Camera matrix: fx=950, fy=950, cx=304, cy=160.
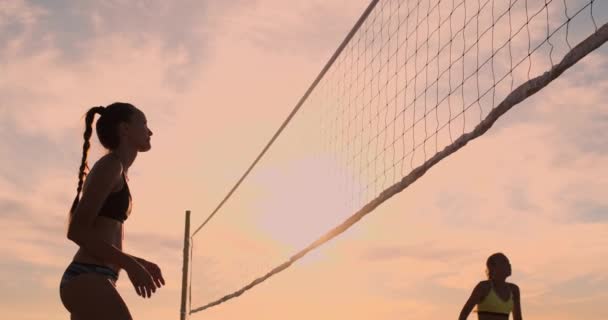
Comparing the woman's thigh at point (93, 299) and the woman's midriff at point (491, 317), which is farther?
the woman's midriff at point (491, 317)

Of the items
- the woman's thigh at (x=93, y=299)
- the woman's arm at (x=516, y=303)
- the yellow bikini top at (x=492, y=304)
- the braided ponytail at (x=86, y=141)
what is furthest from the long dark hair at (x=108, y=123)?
the woman's arm at (x=516, y=303)

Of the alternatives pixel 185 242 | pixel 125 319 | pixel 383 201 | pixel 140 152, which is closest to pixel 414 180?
pixel 383 201

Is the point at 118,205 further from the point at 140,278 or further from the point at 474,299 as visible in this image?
the point at 474,299

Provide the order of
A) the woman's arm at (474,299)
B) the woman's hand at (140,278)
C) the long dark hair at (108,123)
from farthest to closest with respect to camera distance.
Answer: the woman's arm at (474,299)
the long dark hair at (108,123)
the woman's hand at (140,278)

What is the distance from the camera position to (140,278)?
3562 millimetres

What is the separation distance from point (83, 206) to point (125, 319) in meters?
0.46

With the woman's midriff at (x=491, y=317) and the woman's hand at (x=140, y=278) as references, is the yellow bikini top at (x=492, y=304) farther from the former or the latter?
the woman's hand at (x=140, y=278)

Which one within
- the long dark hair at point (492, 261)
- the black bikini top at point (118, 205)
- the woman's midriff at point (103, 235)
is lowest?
the woman's midriff at point (103, 235)

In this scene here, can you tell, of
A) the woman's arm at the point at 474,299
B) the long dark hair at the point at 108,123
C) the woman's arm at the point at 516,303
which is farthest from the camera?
the woman's arm at the point at 516,303

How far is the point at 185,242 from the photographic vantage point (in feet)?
52.5

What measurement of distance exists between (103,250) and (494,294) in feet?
16.0

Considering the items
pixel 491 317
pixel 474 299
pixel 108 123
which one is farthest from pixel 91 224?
pixel 491 317

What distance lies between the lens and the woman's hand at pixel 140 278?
3.56m

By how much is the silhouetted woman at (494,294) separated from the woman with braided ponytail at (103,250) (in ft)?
14.9
